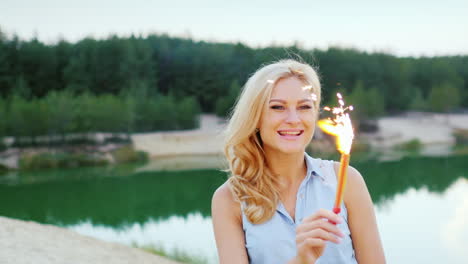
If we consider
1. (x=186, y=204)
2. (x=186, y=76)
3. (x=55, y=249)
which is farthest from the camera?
(x=186, y=76)

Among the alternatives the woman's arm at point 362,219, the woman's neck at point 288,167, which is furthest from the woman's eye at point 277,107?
the woman's arm at point 362,219

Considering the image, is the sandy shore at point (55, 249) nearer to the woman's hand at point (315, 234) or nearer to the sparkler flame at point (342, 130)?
the woman's hand at point (315, 234)

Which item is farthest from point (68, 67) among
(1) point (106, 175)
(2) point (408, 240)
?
(2) point (408, 240)

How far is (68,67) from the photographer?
43.6 metres

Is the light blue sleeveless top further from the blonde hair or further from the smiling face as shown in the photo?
the smiling face

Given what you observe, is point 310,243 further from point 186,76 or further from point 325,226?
point 186,76

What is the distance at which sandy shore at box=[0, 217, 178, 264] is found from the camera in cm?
848

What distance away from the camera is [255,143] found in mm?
2084

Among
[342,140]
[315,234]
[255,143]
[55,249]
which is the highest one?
[342,140]

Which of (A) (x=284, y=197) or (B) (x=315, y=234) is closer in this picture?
(B) (x=315, y=234)

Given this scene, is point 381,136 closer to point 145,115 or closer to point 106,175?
point 145,115

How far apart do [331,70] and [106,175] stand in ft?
79.1

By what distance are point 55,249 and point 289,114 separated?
857cm

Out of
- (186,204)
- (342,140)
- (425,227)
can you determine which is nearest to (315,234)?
(342,140)
